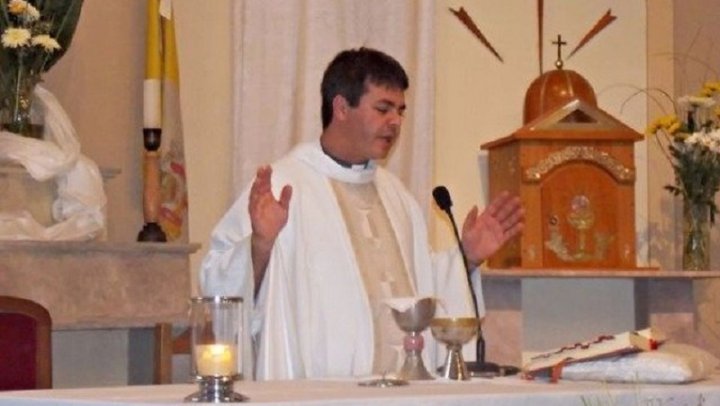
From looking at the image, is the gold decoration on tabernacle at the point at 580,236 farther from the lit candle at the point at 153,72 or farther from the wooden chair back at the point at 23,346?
the wooden chair back at the point at 23,346

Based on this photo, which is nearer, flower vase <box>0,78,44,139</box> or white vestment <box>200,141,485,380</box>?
white vestment <box>200,141,485,380</box>

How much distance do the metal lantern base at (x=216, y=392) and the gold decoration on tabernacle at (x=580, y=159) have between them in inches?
133

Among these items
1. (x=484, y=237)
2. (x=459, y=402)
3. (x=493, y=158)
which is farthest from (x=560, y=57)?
(x=459, y=402)

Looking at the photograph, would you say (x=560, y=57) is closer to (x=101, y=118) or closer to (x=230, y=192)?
(x=230, y=192)

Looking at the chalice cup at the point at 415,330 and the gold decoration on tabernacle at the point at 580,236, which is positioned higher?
the gold decoration on tabernacle at the point at 580,236

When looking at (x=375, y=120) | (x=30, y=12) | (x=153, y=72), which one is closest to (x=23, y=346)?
(x=375, y=120)

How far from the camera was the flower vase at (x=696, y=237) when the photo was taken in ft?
21.2

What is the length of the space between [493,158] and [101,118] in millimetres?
1697

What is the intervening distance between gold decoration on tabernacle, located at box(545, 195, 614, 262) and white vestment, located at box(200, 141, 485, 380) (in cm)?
149

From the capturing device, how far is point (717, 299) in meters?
6.92

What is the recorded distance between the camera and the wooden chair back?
395 centimetres

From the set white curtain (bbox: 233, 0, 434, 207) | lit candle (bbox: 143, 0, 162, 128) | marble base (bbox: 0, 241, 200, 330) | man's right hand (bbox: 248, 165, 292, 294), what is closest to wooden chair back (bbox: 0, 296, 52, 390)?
man's right hand (bbox: 248, 165, 292, 294)

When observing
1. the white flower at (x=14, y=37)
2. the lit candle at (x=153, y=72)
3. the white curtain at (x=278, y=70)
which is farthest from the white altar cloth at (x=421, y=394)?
the white curtain at (x=278, y=70)

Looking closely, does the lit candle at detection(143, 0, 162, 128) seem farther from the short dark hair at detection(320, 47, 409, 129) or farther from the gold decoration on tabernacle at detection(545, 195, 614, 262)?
the gold decoration on tabernacle at detection(545, 195, 614, 262)
